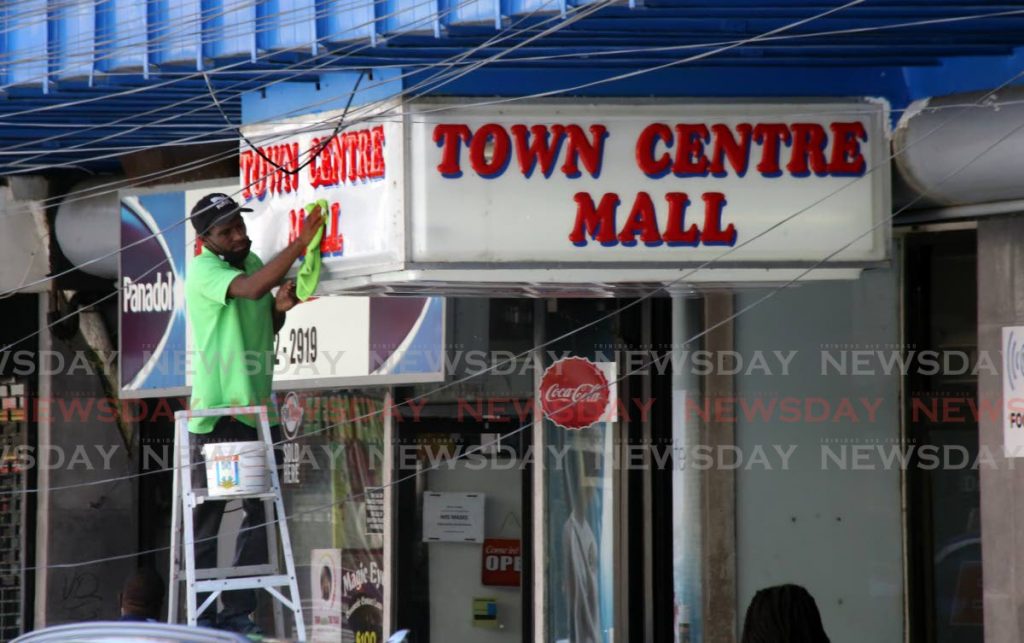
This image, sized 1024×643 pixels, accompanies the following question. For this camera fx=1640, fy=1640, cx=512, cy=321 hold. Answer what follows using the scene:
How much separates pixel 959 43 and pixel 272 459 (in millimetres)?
3927

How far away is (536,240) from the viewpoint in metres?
8.16

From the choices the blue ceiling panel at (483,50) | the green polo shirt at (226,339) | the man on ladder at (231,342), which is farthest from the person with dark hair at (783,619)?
the green polo shirt at (226,339)

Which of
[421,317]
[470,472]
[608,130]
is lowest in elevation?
[470,472]

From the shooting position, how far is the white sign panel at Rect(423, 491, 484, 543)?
1147 cm

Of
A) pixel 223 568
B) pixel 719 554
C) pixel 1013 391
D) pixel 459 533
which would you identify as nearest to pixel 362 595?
pixel 459 533

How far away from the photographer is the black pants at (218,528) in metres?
8.52

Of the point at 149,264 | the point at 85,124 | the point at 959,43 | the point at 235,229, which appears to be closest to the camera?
the point at 959,43

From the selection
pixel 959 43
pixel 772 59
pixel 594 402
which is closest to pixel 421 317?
pixel 594 402

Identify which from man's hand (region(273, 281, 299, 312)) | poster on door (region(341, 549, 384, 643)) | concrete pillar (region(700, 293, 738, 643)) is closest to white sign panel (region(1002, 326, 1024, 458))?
concrete pillar (region(700, 293, 738, 643))

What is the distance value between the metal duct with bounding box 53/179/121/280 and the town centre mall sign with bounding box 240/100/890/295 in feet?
17.5

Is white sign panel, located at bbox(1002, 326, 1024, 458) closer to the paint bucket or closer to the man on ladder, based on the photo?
the man on ladder

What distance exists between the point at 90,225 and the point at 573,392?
183 inches

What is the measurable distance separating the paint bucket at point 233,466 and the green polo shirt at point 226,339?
455 mm

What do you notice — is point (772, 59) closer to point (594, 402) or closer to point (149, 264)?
point (594, 402)
